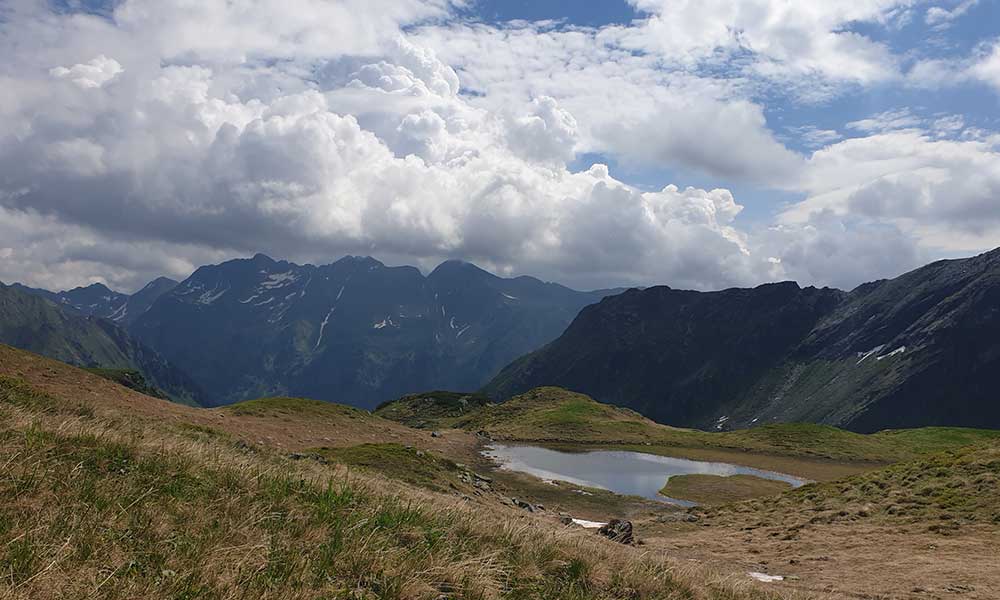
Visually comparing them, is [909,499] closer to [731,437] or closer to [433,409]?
[731,437]

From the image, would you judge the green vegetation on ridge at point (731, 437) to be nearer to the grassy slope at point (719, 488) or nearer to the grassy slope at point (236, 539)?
the grassy slope at point (719, 488)

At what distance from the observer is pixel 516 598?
799cm

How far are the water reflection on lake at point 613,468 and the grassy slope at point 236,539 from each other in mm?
45172

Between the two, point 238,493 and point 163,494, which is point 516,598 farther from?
point 163,494

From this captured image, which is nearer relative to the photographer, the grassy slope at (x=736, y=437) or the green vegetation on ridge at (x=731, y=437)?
the green vegetation on ridge at (x=731, y=437)

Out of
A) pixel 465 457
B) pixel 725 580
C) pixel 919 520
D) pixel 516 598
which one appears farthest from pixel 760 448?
pixel 516 598

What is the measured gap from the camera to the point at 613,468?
7106 cm

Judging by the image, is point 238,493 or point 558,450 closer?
point 238,493

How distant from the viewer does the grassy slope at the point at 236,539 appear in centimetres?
593

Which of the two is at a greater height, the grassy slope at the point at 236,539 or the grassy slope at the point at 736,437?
the grassy slope at the point at 236,539

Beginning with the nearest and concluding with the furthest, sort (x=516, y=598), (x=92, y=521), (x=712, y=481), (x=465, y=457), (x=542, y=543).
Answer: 1. (x=92, y=521)
2. (x=516, y=598)
3. (x=542, y=543)
4. (x=712, y=481)
5. (x=465, y=457)

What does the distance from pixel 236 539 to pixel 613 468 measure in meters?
68.7

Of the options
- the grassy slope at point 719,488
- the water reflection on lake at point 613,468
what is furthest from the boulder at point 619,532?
the grassy slope at point 719,488

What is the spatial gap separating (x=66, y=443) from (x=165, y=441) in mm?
2080
